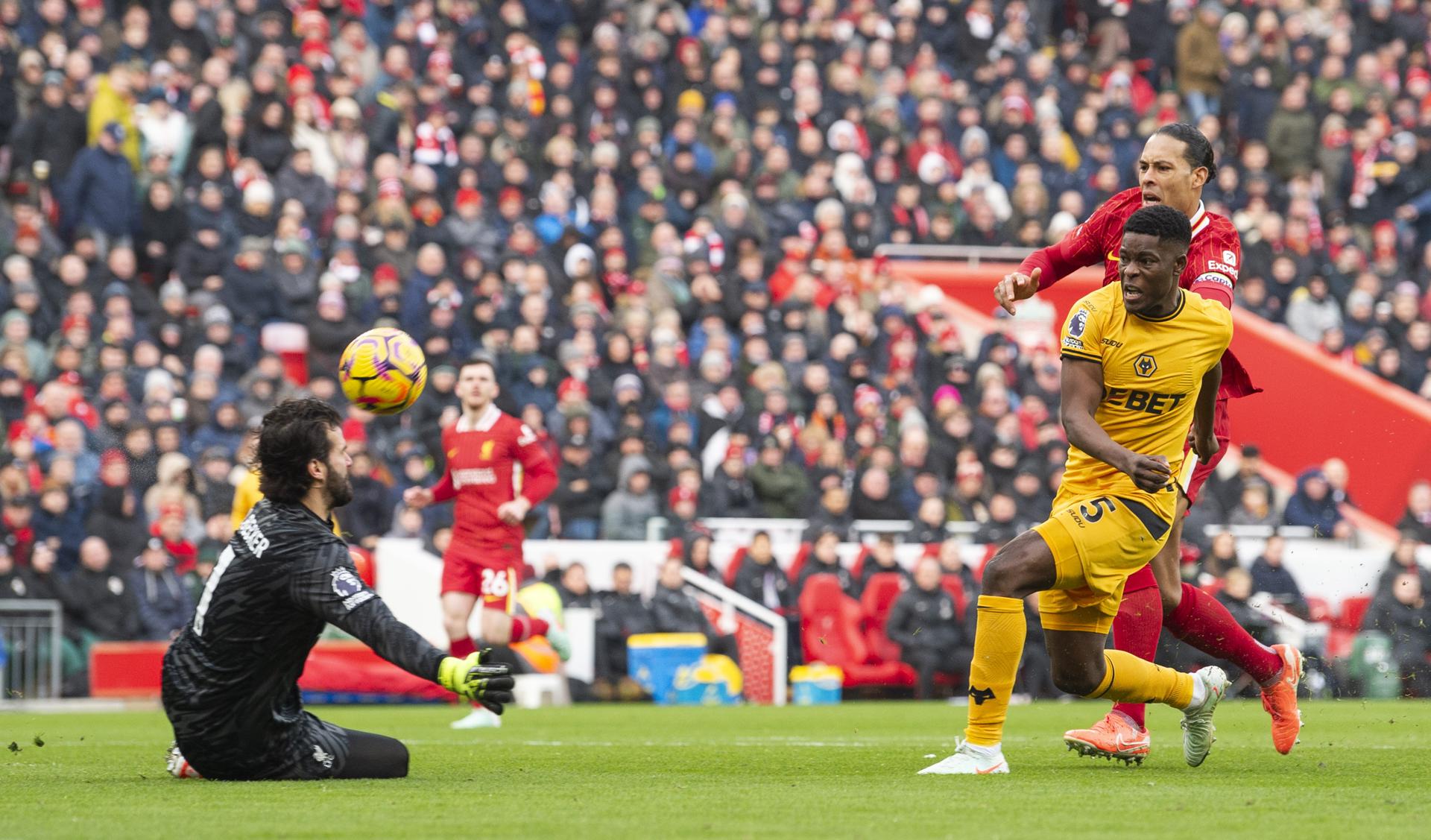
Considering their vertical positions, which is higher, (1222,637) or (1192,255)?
(1192,255)

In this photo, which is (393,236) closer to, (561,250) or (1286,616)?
(561,250)

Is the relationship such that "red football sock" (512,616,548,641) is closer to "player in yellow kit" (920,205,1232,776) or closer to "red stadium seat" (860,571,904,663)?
"red stadium seat" (860,571,904,663)

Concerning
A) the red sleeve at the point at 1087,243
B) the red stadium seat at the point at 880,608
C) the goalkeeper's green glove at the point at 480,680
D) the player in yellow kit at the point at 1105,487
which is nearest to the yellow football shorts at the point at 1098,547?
the player in yellow kit at the point at 1105,487

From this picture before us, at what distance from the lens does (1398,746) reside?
981cm

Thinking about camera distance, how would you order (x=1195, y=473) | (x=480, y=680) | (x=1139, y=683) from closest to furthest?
(x=480, y=680)
(x=1139, y=683)
(x=1195, y=473)

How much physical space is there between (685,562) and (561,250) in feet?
14.7

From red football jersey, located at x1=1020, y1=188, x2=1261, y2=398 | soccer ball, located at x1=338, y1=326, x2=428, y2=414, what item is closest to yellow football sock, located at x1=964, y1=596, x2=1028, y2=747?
red football jersey, located at x1=1020, y1=188, x2=1261, y2=398

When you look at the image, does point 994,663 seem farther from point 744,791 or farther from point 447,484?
point 447,484

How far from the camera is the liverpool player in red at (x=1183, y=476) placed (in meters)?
8.32

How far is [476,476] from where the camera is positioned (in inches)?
523

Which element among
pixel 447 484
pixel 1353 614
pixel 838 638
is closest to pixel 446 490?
pixel 447 484

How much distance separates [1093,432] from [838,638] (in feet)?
35.1

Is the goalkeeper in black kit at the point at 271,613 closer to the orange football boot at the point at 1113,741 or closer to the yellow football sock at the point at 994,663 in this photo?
the yellow football sock at the point at 994,663

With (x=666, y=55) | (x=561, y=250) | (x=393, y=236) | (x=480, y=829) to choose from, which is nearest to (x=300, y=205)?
(x=393, y=236)
